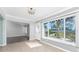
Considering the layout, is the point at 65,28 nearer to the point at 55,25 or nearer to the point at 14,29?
the point at 55,25

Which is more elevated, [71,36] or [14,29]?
[14,29]

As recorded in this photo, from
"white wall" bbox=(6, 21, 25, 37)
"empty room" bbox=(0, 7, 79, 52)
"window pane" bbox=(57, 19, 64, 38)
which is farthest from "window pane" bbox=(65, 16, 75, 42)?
"white wall" bbox=(6, 21, 25, 37)

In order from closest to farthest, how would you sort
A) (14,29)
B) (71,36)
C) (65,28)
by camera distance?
(14,29), (71,36), (65,28)

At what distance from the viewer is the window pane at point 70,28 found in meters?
2.01

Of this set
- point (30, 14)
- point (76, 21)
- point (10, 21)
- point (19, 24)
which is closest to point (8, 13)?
point (10, 21)

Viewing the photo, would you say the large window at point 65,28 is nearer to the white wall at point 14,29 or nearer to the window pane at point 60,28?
the window pane at point 60,28

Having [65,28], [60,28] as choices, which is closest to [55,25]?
[60,28]

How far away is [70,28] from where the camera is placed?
2166 mm

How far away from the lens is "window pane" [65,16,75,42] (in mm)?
2015

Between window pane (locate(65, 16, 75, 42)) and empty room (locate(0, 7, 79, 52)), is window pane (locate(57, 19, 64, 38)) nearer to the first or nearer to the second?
empty room (locate(0, 7, 79, 52))

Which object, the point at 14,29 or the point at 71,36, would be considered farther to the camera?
the point at 71,36

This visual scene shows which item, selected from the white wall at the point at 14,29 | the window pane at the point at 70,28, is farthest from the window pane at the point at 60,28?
the white wall at the point at 14,29

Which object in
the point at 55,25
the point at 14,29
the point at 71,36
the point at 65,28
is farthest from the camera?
the point at 55,25
